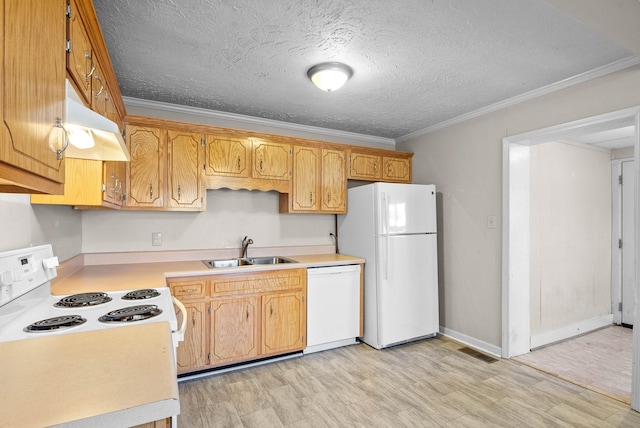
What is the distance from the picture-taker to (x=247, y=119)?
3.54m

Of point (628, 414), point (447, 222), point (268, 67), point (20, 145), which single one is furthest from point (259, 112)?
point (628, 414)

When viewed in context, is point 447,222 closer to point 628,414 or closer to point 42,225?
point 628,414

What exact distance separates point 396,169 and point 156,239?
2.79 meters

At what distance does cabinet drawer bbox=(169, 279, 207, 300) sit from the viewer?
2635 millimetres

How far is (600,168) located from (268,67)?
173 inches

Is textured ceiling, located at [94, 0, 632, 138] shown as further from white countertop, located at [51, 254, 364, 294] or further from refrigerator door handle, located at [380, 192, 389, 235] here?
white countertop, located at [51, 254, 364, 294]

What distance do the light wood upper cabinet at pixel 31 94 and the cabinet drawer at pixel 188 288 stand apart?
1.69m

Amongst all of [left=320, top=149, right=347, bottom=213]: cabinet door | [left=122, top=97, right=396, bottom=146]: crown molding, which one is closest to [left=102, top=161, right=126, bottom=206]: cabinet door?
[left=122, top=97, right=396, bottom=146]: crown molding

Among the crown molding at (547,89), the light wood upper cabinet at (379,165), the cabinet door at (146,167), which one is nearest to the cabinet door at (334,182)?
the light wood upper cabinet at (379,165)

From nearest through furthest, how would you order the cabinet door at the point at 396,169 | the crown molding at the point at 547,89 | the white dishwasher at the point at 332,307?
1. the crown molding at the point at 547,89
2. the white dishwasher at the point at 332,307
3. the cabinet door at the point at 396,169

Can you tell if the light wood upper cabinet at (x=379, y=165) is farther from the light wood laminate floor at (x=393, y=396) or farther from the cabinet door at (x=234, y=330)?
the light wood laminate floor at (x=393, y=396)

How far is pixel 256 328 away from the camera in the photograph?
9.66ft

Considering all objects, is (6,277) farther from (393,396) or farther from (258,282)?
(393,396)

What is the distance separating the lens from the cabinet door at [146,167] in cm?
280
